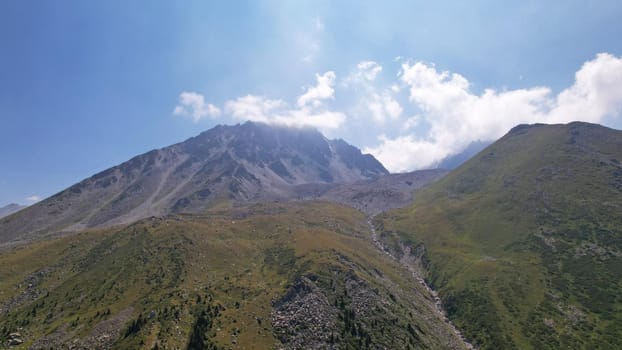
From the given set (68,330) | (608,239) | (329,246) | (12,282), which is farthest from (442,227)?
(12,282)

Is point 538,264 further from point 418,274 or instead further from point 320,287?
point 320,287

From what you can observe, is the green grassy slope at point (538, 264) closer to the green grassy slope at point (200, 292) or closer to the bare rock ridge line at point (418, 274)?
the bare rock ridge line at point (418, 274)

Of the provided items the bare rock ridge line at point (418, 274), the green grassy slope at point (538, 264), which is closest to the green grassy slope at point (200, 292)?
the bare rock ridge line at point (418, 274)

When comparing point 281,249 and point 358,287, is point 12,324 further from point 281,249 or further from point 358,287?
point 358,287

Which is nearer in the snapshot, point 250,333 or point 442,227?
point 250,333

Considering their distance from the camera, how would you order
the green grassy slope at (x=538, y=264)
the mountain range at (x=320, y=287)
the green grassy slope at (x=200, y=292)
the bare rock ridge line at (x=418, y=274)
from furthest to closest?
the bare rock ridge line at (x=418, y=274) → the green grassy slope at (x=538, y=264) → the mountain range at (x=320, y=287) → the green grassy slope at (x=200, y=292)
